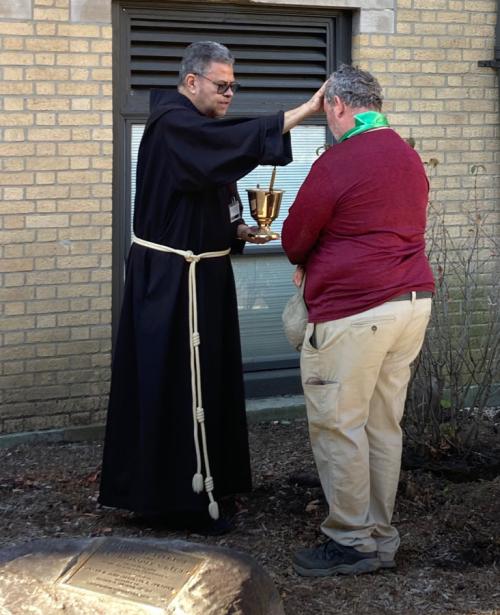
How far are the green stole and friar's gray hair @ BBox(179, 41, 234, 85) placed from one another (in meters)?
0.77

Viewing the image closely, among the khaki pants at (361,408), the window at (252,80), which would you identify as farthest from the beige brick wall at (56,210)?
the khaki pants at (361,408)

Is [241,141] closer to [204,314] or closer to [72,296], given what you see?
[204,314]

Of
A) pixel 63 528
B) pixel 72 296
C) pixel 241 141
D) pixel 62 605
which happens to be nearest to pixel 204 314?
pixel 241 141

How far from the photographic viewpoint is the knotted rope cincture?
16.4 feet

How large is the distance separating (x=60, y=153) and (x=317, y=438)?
105 inches

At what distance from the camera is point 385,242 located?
4.32 meters

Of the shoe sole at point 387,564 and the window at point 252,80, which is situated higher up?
the window at point 252,80

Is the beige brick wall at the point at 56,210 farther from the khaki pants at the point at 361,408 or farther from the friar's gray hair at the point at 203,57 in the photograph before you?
the khaki pants at the point at 361,408

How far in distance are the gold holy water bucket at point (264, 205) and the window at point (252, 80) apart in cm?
184

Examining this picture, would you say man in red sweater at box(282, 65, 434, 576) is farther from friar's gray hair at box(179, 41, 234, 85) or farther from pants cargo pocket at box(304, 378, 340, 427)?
friar's gray hair at box(179, 41, 234, 85)

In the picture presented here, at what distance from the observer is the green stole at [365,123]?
4.32 meters

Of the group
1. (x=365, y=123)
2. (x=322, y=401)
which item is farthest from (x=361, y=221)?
(x=322, y=401)

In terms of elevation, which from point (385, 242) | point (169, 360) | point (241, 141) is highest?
point (241, 141)

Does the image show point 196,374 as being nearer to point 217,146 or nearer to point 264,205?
point 264,205
